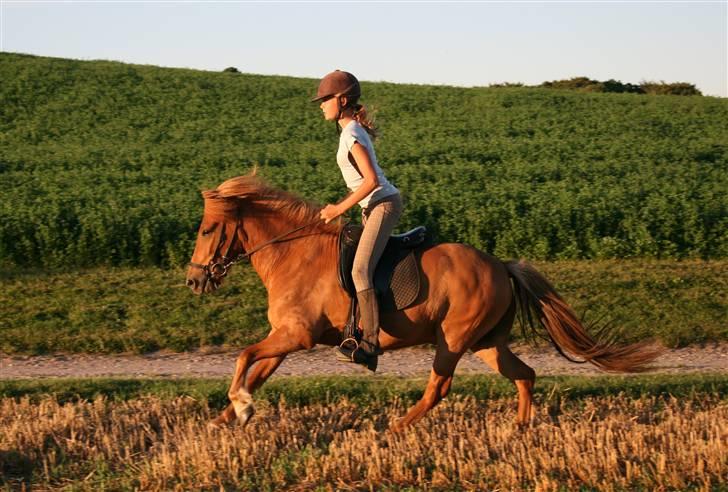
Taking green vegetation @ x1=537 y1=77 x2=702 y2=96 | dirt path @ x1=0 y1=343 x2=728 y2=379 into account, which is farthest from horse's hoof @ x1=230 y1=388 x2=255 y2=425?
green vegetation @ x1=537 y1=77 x2=702 y2=96

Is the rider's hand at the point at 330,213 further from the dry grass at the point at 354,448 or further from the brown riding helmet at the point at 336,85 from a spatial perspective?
the dry grass at the point at 354,448

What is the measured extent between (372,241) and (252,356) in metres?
1.23

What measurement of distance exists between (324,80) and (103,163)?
1763 cm

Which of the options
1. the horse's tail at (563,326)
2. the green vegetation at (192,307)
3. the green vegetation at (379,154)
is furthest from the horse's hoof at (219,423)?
the green vegetation at (379,154)

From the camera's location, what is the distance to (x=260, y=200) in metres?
7.85

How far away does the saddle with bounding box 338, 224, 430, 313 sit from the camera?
7391 mm

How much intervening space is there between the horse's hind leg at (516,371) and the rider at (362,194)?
42.4 inches

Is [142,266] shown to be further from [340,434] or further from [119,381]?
[340,434]

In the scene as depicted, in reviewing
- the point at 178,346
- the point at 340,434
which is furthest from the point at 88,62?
the point at 340,434

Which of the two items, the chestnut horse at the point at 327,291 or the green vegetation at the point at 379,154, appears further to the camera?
the green vegetation at the point at 379,154

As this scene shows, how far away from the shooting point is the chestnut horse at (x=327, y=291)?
24.2 ft

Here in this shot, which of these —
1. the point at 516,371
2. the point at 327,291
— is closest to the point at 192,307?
the point at 327,291

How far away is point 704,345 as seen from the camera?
1241 centimetres

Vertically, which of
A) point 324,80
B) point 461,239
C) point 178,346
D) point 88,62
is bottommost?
point 178,346
